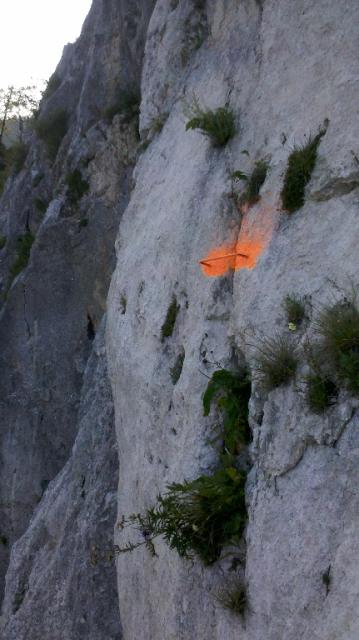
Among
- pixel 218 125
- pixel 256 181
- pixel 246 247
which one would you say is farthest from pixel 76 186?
pixel 246 247

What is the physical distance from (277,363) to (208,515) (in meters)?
1.62

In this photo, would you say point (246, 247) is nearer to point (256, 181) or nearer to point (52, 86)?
point (256, 181)

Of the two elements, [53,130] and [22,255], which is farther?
[53,130]

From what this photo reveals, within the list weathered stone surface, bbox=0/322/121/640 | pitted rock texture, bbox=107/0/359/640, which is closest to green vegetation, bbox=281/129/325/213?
pitted rock texture, bbox=107/0/359/640

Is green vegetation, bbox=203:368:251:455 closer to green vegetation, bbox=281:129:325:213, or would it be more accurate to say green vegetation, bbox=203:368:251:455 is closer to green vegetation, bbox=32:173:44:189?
green vegetation, bbox=281:129:325:213

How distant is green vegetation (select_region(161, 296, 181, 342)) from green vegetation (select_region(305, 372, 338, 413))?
3626mm

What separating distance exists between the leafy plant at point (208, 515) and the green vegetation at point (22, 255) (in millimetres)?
13067

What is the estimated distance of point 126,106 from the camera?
1547cm

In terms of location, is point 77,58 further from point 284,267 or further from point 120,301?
point 284,267

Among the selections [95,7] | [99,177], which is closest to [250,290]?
[99,177]

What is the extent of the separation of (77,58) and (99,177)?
7.05 meters

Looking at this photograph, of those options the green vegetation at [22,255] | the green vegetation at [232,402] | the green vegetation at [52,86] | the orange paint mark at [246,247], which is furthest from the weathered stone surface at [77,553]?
the green vegetation at [52,86]

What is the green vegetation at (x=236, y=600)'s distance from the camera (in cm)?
542

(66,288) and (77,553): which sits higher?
(66,288)
